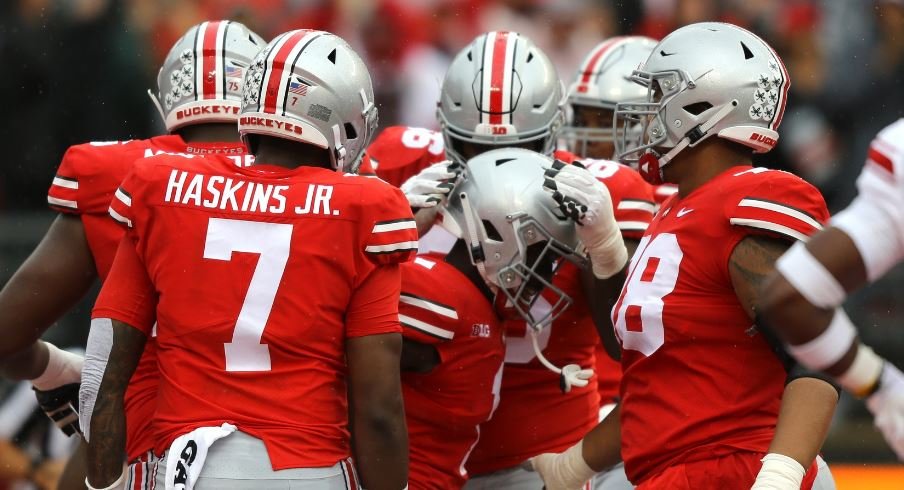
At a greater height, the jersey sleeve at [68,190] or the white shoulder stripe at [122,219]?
the white shoulder stripe at [122,219]

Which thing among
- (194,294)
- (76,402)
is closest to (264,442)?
(194,294)

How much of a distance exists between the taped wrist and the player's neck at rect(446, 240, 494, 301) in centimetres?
148

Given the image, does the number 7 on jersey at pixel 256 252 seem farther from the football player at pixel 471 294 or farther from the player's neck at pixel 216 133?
the player's neck at pixel 216 133

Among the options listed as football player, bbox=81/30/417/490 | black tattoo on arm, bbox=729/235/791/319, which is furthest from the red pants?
football player, bbox=81/30/417/490

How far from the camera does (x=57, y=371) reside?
4828mm

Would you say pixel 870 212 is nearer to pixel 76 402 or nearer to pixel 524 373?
pixel 524 373

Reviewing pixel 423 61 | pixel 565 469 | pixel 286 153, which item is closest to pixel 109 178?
pixel 286 153

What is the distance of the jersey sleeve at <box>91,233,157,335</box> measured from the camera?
3.53m

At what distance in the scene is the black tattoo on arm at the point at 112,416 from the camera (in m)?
3.53

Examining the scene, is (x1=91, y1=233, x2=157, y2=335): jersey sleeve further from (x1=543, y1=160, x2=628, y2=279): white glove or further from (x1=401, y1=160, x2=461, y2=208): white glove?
(x1=543, y1=160, x2=628, y2=279): white glove

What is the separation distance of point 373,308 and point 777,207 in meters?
1.05

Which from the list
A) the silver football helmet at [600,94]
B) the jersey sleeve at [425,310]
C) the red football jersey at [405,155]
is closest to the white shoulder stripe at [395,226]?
the jersey sleeve at [425,310]

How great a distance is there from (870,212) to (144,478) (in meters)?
1.97

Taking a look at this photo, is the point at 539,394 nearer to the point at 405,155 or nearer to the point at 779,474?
the point at 405,155
